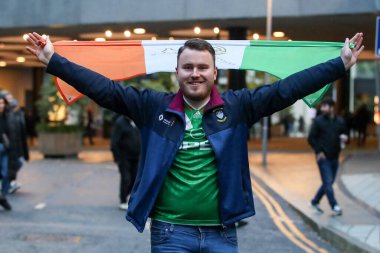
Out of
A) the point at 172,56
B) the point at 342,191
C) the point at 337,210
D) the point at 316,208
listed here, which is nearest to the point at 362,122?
the point at 342,191

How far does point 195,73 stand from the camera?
12.8 ft

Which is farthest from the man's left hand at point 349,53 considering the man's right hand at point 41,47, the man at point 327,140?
the man at point 327,140

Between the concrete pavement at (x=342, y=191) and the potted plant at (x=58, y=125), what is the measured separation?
606cm

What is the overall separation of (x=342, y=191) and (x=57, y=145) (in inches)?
480

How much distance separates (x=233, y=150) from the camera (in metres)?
3.98

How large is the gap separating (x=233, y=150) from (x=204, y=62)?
1.64 ft

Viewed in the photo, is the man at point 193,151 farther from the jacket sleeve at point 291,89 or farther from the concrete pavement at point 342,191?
the concrete pavement at point 342,191

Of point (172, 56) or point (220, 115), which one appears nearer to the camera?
point (220, 115)

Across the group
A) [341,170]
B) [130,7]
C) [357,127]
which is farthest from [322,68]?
[357,127]

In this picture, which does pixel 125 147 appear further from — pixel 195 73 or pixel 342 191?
pixel 195 73

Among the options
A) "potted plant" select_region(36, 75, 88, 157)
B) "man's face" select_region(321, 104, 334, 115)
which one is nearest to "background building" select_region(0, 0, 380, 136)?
"potted plant" select_region(36, 75, 88, 157)

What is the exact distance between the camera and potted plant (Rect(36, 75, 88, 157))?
2434 centimetres

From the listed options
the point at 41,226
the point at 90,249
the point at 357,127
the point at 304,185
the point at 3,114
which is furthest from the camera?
the point at 357,127

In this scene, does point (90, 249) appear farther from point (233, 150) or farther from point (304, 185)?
point (304, 185)
